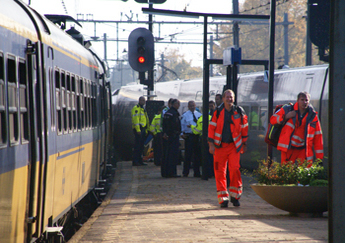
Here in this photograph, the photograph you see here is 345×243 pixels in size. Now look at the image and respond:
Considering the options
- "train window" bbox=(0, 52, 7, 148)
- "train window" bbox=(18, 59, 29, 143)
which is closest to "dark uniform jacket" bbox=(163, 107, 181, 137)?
"train window" bbox=(18, 59, 29, 143)

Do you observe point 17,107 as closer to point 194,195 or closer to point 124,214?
point 124,214

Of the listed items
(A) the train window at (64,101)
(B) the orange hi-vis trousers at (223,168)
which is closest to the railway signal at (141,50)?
(B) the orange hi-vis trousers at (223,168)

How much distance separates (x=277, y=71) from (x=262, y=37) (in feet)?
155

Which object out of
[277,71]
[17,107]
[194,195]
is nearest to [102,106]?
[194,195]

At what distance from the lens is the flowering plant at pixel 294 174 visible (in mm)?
8562

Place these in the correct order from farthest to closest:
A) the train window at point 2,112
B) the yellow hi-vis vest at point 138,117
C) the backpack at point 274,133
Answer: the yellow hi-vis vest at point 138,117 → the backpack at point 274,133 → the train window at point 2,112

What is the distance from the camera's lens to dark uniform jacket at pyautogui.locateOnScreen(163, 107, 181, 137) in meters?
14.9

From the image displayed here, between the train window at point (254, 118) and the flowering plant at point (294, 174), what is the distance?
344 inches

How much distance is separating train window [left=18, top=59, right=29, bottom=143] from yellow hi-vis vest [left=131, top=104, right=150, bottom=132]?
12.7m

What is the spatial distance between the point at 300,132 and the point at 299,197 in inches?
59.2

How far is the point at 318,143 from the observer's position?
31.1ft

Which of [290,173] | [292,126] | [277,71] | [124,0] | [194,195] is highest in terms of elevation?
[124,0]

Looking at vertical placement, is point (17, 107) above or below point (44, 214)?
above

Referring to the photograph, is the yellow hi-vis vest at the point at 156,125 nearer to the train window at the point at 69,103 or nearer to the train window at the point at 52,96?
the train window at the point at 69,103
